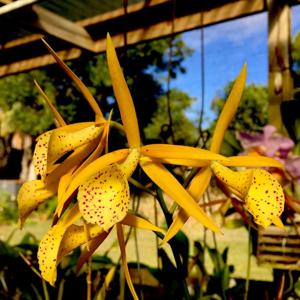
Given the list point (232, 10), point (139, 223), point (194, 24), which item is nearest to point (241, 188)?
point (139, 223)

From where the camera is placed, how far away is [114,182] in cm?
40

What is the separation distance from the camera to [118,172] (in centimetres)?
40

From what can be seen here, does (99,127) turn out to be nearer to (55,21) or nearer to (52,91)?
(55,21)

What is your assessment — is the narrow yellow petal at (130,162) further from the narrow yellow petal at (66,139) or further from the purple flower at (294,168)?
the purple flower at (294,168)

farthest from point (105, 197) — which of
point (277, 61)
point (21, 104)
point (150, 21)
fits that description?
point (21, 104)

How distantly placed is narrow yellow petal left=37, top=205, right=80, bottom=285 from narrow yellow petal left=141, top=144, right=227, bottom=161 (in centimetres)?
9

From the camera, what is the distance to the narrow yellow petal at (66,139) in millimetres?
407

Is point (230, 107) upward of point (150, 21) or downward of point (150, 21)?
downward

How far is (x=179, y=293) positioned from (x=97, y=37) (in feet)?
4.35

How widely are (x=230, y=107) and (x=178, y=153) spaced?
0.22ft

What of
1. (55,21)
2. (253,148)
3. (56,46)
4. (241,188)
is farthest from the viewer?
(56,46)

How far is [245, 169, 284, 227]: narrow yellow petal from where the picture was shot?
388mm

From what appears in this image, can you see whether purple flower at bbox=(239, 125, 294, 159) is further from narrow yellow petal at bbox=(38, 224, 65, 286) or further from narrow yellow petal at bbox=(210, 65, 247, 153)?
narrow yellow petal at bbox=(38, 224, 65, 286)

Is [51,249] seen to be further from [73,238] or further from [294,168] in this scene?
[294,168]
